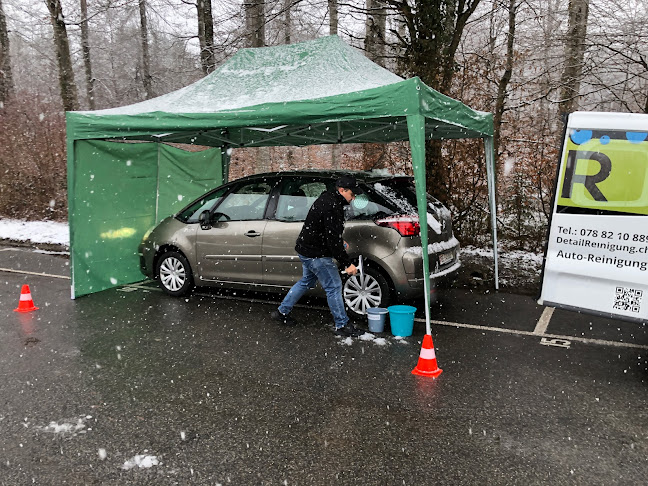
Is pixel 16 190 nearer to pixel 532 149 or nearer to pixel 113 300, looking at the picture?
pixel 113 300

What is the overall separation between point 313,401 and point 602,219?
9.24 feet

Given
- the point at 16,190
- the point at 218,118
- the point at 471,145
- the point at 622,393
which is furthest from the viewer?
the point at 16,190

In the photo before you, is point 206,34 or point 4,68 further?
point 4,68

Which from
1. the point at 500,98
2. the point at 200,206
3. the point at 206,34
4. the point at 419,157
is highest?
the point at 206,34

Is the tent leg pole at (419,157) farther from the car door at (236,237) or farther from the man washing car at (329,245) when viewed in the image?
the car door at (236,237)

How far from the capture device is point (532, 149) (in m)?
9.48

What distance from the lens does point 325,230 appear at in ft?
17.7

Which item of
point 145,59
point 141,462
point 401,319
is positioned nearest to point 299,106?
point 401,319

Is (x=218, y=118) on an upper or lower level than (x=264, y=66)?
lower

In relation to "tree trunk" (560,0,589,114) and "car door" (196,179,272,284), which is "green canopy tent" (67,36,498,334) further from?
"tree trunk" (560,0,589,114)

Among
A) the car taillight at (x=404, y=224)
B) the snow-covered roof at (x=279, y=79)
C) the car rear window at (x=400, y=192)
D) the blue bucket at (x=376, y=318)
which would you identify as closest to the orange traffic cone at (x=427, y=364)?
the blue bucket at (x=376, y=318)

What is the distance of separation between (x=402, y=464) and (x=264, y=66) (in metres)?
5.93

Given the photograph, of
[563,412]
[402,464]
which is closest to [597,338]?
[563,412]

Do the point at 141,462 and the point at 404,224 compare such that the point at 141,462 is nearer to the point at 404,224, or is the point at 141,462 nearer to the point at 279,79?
the point at 404,224
